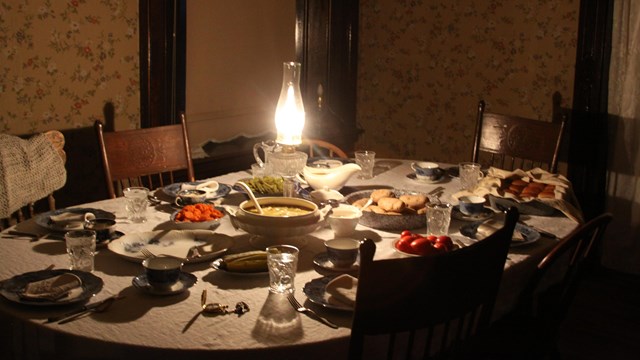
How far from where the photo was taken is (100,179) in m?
3.41

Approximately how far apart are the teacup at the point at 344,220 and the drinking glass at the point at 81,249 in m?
0.63

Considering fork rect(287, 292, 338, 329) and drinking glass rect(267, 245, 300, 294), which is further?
drinking glass rect(267, 245, 300, 294)

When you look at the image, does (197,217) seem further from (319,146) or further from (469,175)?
(319,146)

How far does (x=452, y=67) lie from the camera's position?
4.44 metres

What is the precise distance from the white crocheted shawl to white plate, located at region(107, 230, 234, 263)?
2.67 ft

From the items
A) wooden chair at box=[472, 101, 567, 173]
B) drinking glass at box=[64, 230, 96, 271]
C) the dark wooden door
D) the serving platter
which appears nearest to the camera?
the serving platter

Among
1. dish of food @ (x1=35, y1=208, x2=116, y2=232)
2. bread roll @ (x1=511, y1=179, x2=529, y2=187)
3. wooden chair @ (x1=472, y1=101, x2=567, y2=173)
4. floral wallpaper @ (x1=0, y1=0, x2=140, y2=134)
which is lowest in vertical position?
dish of food @ (x1=35, y1=208, x2=116, y2=232)

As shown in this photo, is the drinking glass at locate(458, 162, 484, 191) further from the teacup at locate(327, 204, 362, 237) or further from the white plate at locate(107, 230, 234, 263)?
the white plate at locate(107, 230, 234, 263)

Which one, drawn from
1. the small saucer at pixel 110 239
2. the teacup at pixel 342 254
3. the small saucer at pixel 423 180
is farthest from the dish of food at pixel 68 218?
the small saucer at pixel 423 180

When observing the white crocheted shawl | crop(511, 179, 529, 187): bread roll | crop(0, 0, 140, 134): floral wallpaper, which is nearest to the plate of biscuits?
crop(511, 179, 529, 187): bread roll

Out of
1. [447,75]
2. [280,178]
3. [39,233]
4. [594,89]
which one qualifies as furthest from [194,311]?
[447,75]

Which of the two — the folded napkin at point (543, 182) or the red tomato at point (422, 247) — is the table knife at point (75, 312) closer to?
the red tomato at point (422, 247)

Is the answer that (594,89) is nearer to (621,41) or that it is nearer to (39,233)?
(621,41)

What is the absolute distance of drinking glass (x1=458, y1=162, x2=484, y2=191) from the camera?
2607 millimetres
